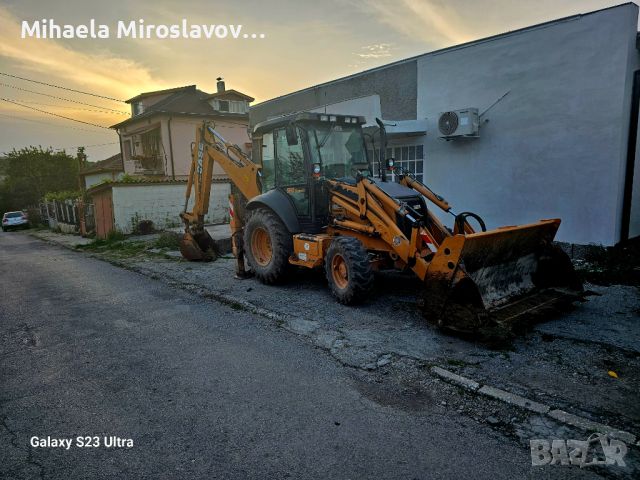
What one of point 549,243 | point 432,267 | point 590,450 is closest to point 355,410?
point 590,450

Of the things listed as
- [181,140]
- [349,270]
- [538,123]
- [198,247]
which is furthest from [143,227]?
[538,123]

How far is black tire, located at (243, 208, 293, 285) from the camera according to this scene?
740 cm

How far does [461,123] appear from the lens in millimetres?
9805

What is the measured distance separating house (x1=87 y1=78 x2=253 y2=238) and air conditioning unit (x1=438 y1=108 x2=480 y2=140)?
12.1m

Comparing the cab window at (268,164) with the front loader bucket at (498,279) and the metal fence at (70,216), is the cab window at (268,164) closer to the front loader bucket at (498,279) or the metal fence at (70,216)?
the front loader bucket at (498,279)

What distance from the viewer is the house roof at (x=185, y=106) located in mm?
26750

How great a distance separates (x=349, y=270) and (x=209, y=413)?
2935mm

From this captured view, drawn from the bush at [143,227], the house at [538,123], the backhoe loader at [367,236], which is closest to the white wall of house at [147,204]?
the bush at [143,227]

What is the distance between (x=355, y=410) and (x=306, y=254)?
3.56 metres

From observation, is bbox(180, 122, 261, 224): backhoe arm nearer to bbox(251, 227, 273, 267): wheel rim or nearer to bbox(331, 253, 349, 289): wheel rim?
bbox(251, 227, 273, 267): wheel rim

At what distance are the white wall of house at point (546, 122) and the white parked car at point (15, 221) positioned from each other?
30.5m

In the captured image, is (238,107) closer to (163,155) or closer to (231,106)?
(231,106)

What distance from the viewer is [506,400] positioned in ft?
11.8

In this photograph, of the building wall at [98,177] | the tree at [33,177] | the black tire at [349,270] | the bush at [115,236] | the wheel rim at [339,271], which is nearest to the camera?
the black tire at [349,270]
